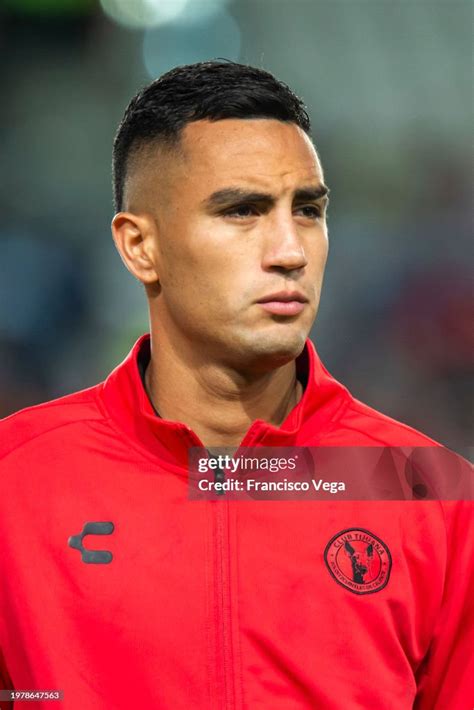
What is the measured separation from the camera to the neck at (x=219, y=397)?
2000mm

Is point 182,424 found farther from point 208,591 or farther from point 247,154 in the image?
point 247,154

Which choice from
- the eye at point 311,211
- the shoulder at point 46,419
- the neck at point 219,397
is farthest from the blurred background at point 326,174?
the eye at point 311,211

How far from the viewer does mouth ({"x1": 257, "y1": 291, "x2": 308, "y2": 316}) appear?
71.7 inches

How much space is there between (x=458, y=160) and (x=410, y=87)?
483mm

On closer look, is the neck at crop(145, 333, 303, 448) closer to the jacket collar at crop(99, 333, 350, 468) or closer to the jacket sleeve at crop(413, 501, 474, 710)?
the jacket collar at crop(99, 333, 350, 468)

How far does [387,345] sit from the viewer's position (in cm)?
448

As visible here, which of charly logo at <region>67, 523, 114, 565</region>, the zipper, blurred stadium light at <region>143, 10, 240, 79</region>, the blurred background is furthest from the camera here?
blurred stadium light at <region>143, 10, 240, 79</region>

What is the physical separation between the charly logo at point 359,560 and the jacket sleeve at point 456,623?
144mm

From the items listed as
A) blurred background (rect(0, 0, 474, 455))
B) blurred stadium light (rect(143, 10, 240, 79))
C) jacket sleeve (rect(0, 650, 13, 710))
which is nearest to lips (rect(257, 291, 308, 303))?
jacket sleeve (rect(0, 650, 13, 710))

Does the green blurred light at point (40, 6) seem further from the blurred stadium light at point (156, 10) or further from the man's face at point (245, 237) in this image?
the man's face at point (245, 237)

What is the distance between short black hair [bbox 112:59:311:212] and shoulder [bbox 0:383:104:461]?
601 mm

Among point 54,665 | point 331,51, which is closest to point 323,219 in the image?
point 54,665

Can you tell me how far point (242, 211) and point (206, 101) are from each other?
28cm

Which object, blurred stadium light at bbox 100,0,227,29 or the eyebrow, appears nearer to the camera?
the eyebrow
